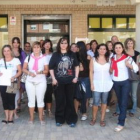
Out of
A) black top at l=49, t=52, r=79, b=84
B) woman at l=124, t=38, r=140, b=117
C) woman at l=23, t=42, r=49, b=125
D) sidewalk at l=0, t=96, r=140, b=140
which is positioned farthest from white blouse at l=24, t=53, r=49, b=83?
woman at l=124, t=38, r=140, b=117

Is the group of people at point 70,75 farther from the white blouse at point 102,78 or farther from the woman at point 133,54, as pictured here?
the woman at point 133,54

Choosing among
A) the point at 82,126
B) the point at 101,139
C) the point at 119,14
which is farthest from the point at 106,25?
the point at 101,139

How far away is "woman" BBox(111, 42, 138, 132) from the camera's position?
19.3ft

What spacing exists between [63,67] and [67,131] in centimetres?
132

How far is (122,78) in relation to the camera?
589 centimetres

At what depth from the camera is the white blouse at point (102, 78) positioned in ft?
19.7

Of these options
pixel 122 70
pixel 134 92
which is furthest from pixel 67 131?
pixel 134 92

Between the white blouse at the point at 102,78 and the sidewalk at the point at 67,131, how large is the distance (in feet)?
2.80

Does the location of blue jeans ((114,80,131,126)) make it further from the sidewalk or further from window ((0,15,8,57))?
window ((0,15,8,57))

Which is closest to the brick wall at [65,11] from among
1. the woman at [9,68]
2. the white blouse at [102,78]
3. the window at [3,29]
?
the window at [3,29]

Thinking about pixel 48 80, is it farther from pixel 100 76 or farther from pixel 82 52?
pixel 100 76

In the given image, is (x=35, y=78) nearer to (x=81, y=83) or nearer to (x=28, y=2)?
(x=81, y=83)

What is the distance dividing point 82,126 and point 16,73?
1.85m

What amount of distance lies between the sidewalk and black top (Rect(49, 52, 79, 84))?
102 centimetres
